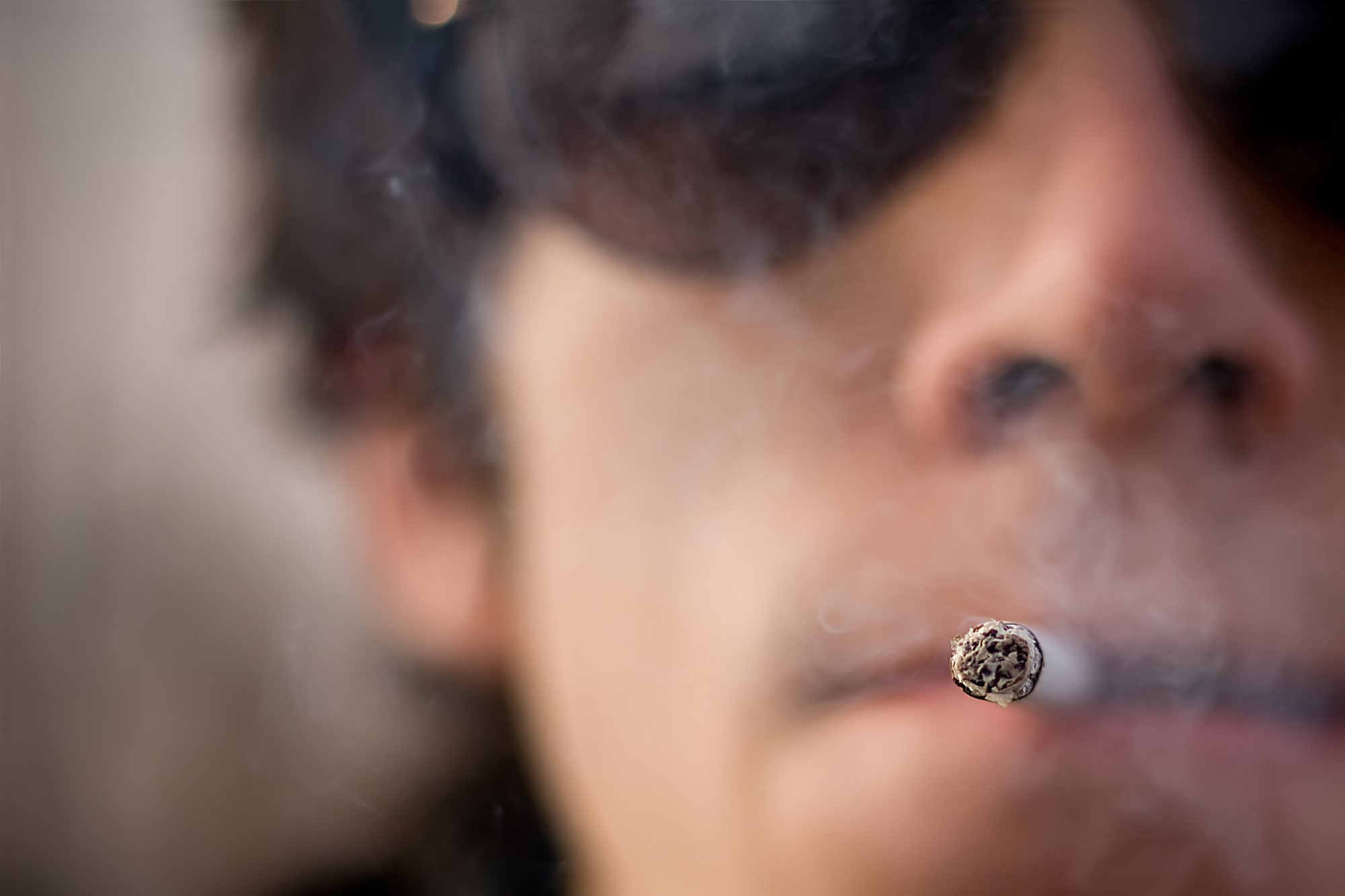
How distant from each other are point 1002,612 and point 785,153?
214 millimetres

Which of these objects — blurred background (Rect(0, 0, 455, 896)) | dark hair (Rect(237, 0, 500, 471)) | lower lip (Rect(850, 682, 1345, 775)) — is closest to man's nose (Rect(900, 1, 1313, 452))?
lower lip (Rect(850, 682, 1345, 775))

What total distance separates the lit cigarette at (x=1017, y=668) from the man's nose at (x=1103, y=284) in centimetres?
8

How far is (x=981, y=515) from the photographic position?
0.35 metres

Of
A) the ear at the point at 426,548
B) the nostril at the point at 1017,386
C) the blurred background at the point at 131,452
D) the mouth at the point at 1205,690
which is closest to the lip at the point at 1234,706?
the mouth at the point at 1205,690

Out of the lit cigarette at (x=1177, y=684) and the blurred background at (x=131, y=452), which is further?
the blurred background at (x=131, y=452)

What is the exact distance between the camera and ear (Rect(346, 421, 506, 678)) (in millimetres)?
476

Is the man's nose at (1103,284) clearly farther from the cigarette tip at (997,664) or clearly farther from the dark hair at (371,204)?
the dark hair at (371,204)

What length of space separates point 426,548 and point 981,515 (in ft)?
0.92

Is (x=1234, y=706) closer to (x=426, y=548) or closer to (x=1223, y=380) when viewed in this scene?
(x=1223, y=380)

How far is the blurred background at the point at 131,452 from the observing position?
1.64 ft

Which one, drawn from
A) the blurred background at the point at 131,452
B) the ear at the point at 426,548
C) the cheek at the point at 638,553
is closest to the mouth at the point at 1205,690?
the cheek at the point at 638,553

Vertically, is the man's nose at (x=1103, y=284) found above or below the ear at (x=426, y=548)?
above

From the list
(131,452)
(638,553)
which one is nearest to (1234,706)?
(638,553)

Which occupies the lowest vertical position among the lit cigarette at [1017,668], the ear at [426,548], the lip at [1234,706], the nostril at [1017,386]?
the ear at [426,548]
